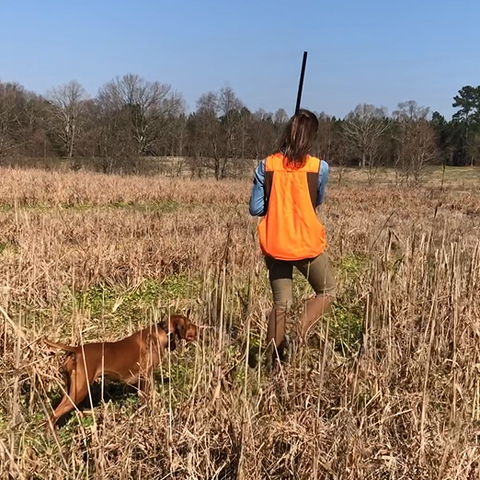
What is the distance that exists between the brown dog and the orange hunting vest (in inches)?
34.7

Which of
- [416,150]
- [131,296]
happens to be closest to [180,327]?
[131,296]

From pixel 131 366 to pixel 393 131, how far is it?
45.5m

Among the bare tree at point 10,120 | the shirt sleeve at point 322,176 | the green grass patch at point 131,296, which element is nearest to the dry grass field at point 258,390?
the green grass patch at point 131,296

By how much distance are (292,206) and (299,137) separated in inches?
17.2

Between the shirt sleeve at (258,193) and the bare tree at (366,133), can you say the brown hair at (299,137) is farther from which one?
the bare tree at (366,133)

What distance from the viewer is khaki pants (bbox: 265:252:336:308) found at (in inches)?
136

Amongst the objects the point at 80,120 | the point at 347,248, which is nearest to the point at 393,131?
the point at 80,120

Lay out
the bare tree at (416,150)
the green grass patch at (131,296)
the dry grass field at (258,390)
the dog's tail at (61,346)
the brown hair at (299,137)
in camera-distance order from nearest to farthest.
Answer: the dry grass field at (258,390) → the dog's tail at (61,346) → the brown hair at (299,137) → the green grass patch at (131,296) → the bare tree at (416,150)

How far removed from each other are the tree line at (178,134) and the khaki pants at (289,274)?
30173mm

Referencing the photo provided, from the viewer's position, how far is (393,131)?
148 ft

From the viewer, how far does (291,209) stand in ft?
10.7

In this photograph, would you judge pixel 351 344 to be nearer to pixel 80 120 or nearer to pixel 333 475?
pixel 333 475

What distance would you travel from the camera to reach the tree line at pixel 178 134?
35.2 metres

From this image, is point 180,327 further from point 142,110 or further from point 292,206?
point 142,110
